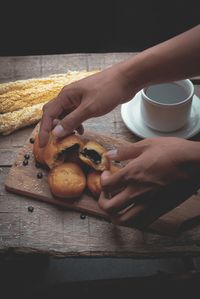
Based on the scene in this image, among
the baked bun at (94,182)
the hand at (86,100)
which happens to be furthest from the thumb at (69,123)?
the baked bun at (94,182)

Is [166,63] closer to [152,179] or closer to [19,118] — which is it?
[152,179]

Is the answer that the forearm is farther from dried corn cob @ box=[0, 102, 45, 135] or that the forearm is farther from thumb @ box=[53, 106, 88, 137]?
dried corn cob @ box=[0, 102, 45, 135]

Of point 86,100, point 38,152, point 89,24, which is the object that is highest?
point 86,100

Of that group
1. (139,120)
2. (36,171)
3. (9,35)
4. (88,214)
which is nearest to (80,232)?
(88,214)

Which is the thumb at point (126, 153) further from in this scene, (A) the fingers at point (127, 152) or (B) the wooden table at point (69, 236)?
(B) the wooden table at point (69, 236)

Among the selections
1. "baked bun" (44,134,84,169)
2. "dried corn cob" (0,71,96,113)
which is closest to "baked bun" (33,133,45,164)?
"baked bun" (44,134,84,169)

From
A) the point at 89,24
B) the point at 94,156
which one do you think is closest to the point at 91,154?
the point at 94,156
